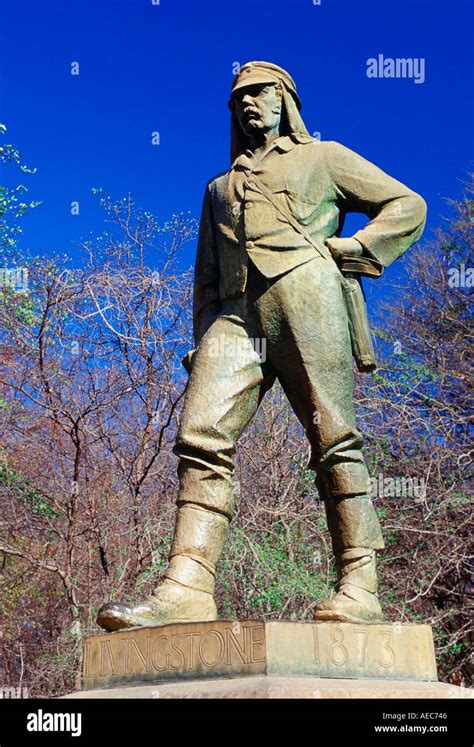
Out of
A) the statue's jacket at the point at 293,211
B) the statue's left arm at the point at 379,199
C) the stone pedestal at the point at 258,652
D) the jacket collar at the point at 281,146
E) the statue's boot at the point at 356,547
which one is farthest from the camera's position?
the jacket collar at the point at 281,146

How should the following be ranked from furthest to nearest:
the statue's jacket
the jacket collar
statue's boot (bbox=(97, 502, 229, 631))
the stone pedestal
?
the jacket collar → the statue's jacket → statue's boot (bbox=(97, 502, 229, 631)) → the stone pedestal

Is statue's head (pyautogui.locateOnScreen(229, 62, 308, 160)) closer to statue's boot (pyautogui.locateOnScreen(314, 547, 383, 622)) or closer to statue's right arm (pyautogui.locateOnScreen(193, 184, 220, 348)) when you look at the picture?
statue's right arm (pyautogui.locateOnScreen(193, 184, 220, 348))

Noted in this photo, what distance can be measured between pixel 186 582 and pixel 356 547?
31.9 inches

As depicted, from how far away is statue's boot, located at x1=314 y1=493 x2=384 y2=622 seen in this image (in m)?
3.94

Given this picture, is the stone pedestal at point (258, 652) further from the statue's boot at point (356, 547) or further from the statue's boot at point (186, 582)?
the statue's boot at point (356, 547)

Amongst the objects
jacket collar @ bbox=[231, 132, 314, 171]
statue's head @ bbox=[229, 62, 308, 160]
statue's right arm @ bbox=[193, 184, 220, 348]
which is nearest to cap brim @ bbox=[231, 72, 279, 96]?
statue's head @ bbox=[229, 62, 308, 160]

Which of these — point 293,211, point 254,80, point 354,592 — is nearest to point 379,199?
point 293,211

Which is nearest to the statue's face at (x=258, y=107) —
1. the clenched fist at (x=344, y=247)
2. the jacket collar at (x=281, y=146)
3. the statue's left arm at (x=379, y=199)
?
the jacket collar at (x=281, y=146)

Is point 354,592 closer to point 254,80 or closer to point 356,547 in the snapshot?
point 356,547

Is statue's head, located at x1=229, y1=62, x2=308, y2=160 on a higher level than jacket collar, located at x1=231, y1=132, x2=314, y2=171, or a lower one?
higher

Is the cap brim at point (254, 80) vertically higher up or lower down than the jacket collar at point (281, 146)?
higher up

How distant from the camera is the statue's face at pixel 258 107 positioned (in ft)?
15.4

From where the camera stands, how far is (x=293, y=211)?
14.6 feet
